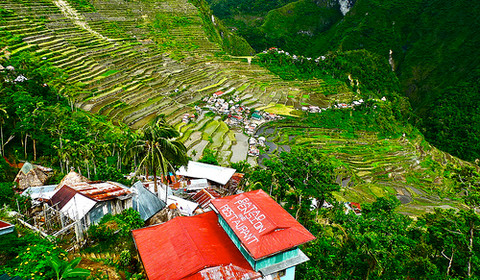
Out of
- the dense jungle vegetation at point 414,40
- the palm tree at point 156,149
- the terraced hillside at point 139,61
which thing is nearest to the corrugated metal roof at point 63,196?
the palm tree at point 156,149

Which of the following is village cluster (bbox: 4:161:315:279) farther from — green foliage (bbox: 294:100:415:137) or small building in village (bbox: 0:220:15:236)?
green foliage (bbox: 294:100:415:137)

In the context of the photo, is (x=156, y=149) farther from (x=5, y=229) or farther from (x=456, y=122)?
(x=456, y=122)

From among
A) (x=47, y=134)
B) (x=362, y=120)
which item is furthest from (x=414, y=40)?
(x=47, y=134)

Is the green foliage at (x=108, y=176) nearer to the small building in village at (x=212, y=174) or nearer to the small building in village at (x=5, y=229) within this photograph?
the small building in village at (x=212, y=174)

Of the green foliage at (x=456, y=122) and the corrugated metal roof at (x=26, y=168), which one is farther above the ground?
the corrugated metal roof at (x=26, y=168)

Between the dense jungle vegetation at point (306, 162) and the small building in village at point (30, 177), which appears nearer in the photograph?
the dense jungle vegetation at point (306, 162)

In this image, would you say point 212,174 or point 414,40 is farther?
point 414,40

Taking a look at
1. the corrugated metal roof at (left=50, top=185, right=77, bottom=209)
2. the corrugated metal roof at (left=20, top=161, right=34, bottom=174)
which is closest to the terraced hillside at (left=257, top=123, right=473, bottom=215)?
the corrugated metal roof at (left=20, top=161, right=34, bottom=174)
